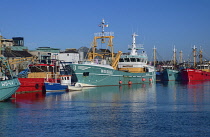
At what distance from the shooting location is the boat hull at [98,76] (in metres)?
62.8

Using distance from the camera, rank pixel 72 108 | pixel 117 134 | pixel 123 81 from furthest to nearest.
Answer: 1. pixel 123 81
2. pixel 72 108
3. pixel 117 134

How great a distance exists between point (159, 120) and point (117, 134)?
623 centimetres

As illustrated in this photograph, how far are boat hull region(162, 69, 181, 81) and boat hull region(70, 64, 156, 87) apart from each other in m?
28.7

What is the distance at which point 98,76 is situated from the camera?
66812 millimetres

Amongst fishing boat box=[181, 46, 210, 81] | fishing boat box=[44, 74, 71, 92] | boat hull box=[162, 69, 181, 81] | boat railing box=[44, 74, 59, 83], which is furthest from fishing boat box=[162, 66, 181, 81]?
fishing boat box=[44, 74, 71, 92]

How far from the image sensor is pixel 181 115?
3341 centimetres

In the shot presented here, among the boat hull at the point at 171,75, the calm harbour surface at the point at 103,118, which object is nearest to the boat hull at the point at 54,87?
the calm harbour surface at the point at 103,118

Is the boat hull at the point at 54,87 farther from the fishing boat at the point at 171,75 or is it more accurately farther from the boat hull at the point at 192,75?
the fishing boat at the point at 171,75

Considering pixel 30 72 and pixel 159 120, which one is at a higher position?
pixel 30 72

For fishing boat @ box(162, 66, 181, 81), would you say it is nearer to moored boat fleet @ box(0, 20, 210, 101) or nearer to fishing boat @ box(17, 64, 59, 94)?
moored boat fleet @ box(0, 20, 210, 101)

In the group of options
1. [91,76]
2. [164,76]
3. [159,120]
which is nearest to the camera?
[159,120]

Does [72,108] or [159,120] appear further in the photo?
[72,108]

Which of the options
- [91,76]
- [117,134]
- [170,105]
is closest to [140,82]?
[91,76]

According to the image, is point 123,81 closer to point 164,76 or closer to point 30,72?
point 30,72
